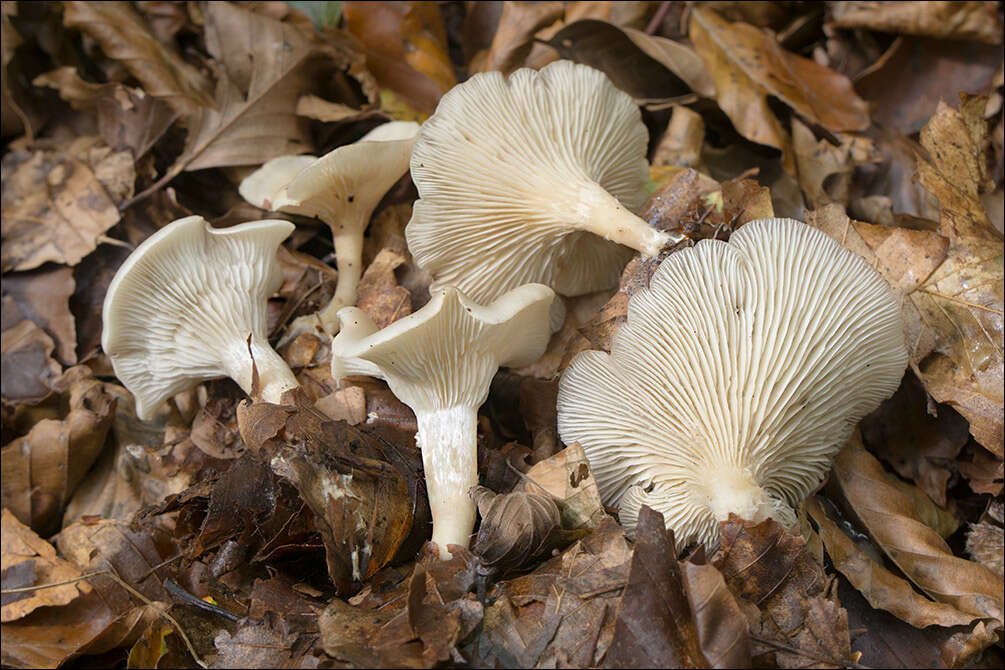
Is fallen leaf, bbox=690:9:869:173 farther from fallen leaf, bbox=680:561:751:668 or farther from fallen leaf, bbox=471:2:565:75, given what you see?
fallen leaf, bbox=680:561:751:668

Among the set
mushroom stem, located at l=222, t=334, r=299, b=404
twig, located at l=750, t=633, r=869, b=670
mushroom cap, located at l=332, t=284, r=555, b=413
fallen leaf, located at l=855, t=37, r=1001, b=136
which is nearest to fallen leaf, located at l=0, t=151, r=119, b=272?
mushroom stem, located at l=222, t=334, r=299, b=404

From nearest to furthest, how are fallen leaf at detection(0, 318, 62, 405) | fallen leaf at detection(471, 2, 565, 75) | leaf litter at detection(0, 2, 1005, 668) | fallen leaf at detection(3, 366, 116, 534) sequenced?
leaf litter at detection(0, 2, 1005, 668), fallen leaf at detection(3, 366, 116, 534), fallen leaf at detection(0, 318, 62, 405), fallen leaf at detection(471, 2, 565, 75)

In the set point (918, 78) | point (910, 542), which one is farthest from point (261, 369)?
point (918, 78)

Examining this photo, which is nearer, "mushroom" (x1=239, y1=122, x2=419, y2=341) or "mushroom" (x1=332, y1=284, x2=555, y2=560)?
"mushroom" (x1=332, y1=284, x2=555, y2=560)

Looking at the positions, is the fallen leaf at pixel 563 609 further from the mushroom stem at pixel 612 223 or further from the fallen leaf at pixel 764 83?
the fallen leaf at pixel 764 83

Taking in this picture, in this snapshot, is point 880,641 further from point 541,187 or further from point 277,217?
point 277,217

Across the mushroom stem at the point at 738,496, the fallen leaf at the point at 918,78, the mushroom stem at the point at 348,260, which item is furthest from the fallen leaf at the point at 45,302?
the fallen leaf at the point at 918,78

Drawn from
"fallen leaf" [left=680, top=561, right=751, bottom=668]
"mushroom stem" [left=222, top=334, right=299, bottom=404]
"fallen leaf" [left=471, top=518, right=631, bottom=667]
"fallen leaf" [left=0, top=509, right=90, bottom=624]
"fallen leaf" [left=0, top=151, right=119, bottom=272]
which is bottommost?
"fallen leaf" [left=0, top=509, right=90, bottom=624]
